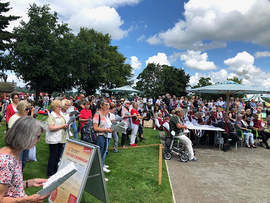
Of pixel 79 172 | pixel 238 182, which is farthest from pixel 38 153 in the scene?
pixel 238 182

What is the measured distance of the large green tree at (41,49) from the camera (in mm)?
25078

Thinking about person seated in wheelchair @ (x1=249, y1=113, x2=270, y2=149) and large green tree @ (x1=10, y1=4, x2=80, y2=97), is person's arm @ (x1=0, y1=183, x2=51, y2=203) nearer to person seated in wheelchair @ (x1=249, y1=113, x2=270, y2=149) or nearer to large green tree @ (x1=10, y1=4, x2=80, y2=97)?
person seated in wheelchair @ (x1=249, y1=113, x2=270, y2=149)

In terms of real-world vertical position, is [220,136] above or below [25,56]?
below

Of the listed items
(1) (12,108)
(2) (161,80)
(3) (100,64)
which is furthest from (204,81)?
(1) (12,108)

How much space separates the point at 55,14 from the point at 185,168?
3283 cm

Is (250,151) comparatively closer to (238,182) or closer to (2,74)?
(238,182)

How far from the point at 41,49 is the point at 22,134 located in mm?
26919

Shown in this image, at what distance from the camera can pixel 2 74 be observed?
33781mm

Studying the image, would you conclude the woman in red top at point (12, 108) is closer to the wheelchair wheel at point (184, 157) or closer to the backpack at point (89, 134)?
the backpack at point (89, 134)

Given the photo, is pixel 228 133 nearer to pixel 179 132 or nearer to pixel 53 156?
pixel 179 132

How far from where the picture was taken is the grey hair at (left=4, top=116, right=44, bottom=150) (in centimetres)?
166

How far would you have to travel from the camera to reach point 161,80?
49.7m

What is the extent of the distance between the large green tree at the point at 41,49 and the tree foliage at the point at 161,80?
78.6 ft

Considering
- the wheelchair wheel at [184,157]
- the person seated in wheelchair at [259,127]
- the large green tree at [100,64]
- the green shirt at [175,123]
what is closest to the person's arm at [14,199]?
the green shirt at [175,123]
